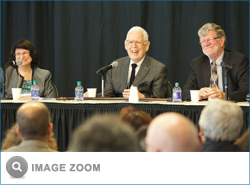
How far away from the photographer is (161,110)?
10.3ft

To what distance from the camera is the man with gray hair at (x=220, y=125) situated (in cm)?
162

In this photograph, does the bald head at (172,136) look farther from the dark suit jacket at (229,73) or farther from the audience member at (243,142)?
the dark suit jacket at (229,73)

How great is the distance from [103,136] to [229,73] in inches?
117

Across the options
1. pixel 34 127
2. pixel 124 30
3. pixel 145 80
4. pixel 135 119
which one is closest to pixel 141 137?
pixel 135 119

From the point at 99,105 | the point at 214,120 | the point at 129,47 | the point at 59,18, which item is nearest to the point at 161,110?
the point at 99,105

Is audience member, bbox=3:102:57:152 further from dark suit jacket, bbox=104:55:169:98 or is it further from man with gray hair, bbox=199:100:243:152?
dark suit jacket, bbox=104:55:169:98

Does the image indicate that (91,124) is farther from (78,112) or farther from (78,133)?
(78,112)

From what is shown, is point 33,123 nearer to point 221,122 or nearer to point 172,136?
point 172,136

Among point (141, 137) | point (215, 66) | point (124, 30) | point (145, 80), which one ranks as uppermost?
point (124, 30)

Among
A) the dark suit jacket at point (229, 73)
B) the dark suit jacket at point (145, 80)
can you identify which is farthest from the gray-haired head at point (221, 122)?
the dark suit jacket at point (145, 80)

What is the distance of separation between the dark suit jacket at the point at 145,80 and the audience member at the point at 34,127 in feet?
7.13

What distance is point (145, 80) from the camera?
3930mm

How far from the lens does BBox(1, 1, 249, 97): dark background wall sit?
16.3 feet

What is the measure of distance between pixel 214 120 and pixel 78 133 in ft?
2.61
